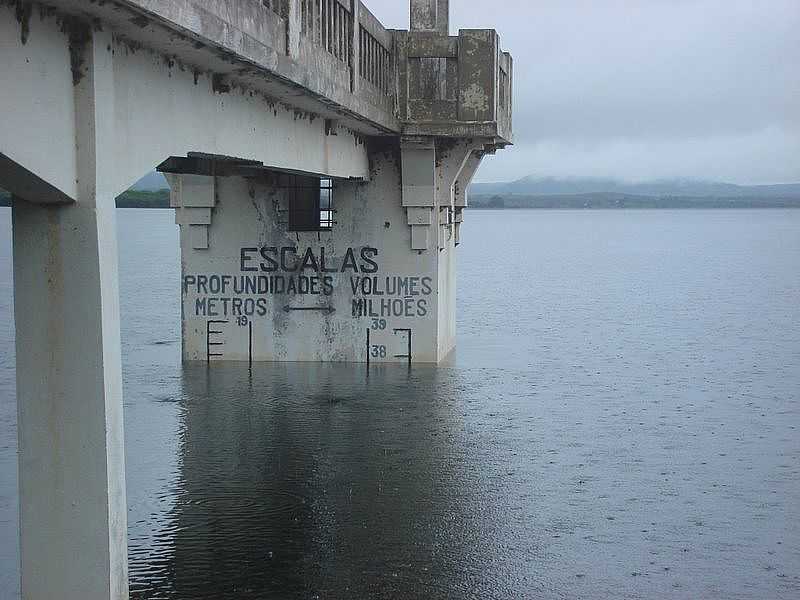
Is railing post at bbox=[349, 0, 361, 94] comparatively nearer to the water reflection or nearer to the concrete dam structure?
the concrete dam structure

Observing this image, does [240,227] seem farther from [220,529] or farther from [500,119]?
[220,529]

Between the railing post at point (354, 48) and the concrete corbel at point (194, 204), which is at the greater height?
the railing post at point (354, 48)

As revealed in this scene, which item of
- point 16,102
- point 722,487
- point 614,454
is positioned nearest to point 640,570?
point 722,487

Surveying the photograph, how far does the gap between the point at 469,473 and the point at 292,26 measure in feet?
19.8

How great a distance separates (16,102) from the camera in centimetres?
777

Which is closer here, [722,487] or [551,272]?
[722,487]

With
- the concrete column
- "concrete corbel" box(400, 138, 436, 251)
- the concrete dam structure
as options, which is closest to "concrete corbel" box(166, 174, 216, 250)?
the concrete dam structure

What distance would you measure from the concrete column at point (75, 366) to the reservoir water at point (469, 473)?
224cm

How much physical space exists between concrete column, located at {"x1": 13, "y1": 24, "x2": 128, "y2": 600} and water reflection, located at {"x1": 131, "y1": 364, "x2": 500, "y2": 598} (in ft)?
7.30

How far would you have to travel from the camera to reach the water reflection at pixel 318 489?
38.2 ft

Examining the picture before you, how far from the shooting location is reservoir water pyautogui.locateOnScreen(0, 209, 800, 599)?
38.8 ft

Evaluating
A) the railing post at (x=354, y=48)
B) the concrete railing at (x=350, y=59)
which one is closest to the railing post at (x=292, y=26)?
the concrete railing at (x=350, y=59)

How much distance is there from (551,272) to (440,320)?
145 feet

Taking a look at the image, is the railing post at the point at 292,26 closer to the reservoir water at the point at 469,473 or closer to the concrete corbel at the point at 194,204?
the reservoir water at the point at 469,473
